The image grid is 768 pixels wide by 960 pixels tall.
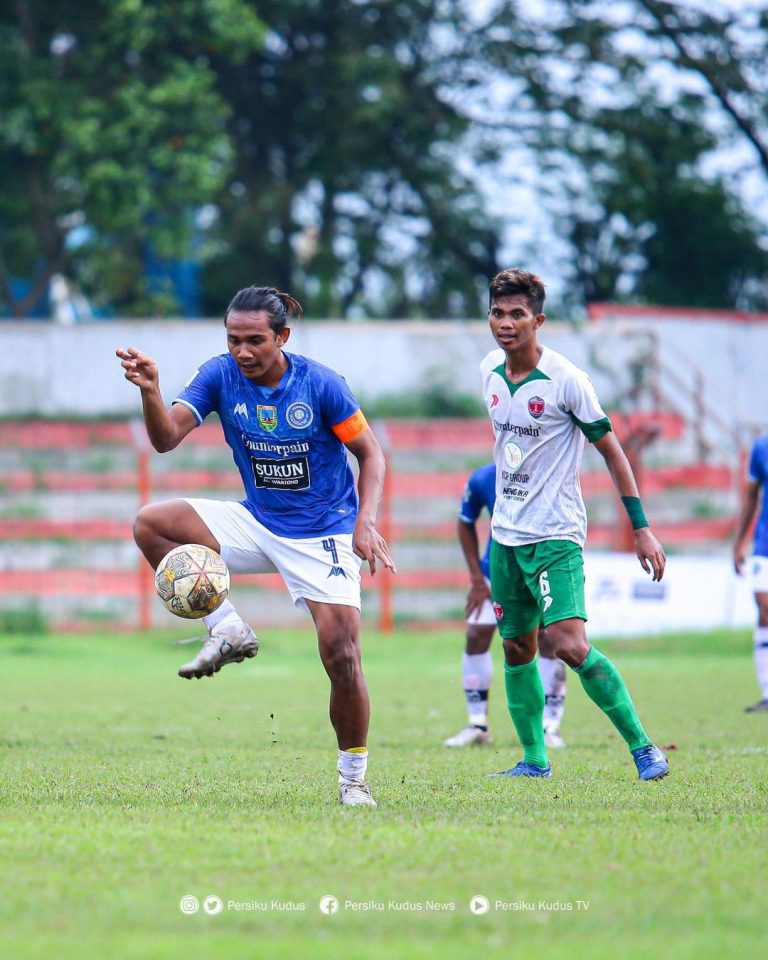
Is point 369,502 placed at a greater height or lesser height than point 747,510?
greater

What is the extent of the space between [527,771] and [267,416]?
2.36 meters

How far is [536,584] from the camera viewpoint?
7465 millimetres

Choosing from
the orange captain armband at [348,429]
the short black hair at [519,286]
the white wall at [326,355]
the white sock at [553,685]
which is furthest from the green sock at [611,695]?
the white wall at [326,355]

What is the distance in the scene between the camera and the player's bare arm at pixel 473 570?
9523 millimetres

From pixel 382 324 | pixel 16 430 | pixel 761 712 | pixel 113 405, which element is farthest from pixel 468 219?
pixel 761 712

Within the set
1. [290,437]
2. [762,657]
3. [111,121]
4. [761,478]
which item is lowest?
[762,657]

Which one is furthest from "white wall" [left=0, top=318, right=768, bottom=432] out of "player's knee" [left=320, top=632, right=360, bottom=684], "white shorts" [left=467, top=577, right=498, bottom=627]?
"player's knee" [left=320, top=632, right=360, bottom=684]

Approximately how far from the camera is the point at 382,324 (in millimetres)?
27688

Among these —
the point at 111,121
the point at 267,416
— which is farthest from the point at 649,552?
the point at 111,121

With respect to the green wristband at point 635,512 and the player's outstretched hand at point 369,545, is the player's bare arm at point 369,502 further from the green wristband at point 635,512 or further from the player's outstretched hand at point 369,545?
the green wristband at point 635,512

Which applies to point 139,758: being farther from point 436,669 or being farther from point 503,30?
point 503,30

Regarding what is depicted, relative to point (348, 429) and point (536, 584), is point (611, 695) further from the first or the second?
point (348, 429)

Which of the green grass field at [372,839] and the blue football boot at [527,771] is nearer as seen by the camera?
the green grass field at [372,839]

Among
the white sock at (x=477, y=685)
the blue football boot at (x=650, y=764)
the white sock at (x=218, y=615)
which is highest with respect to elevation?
the white sock at (x=218, y=615)
